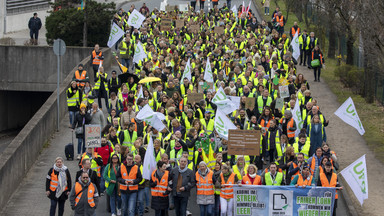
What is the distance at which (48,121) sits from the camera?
86.1ft

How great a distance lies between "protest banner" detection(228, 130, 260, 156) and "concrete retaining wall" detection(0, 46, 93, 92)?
71.7ft

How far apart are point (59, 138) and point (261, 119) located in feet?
22.7

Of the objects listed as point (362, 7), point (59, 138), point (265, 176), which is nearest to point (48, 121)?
point (59, 138)

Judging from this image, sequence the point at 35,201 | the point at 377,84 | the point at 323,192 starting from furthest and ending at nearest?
the point at 377,84, the point at 35,201, the point at 323,192

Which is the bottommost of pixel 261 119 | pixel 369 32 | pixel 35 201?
pixel 35 201

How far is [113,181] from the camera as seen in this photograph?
61.5ft

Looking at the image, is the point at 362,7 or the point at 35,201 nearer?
the point at 35,201

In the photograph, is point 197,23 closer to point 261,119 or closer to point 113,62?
point 113,62

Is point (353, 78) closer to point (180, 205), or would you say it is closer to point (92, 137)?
point (92, 137)

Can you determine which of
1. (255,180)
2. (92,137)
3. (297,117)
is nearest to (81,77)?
(92,137)

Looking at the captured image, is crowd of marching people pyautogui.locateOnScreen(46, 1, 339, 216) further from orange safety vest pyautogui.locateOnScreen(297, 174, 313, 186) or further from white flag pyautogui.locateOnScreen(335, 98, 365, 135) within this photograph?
white flag pyautogui.locateOnScreen(335, 98, 365, 135)

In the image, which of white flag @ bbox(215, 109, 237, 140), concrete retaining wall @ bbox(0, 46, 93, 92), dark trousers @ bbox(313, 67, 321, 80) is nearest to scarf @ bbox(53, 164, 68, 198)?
white flag @ bbox(215, 109, 237, 140)

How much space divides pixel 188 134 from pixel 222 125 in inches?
35.3

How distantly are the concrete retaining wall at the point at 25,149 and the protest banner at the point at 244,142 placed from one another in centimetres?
530
